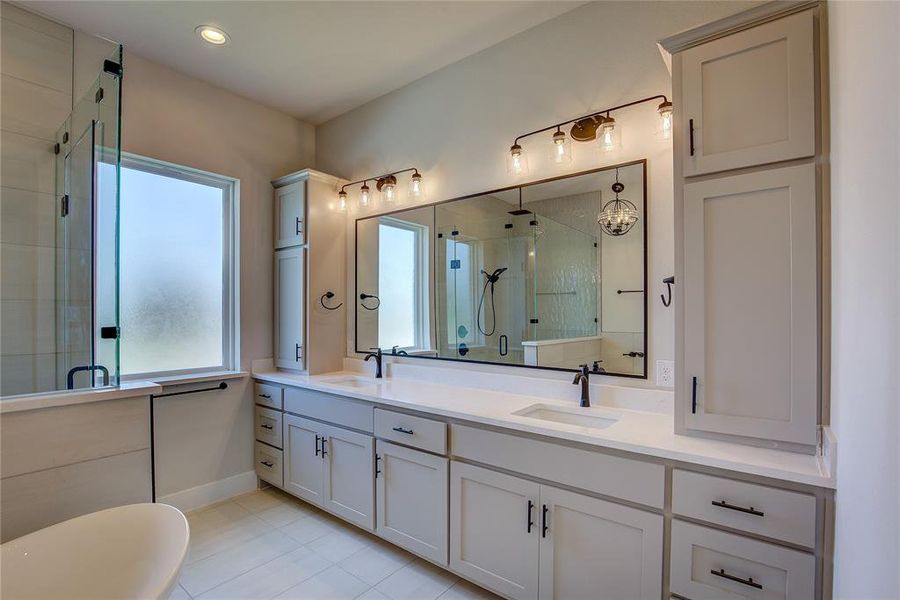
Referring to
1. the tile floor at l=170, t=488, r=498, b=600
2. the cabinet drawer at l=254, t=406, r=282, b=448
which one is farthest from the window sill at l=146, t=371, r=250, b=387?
the tile floor at l=170, t=488, r=498, b=600

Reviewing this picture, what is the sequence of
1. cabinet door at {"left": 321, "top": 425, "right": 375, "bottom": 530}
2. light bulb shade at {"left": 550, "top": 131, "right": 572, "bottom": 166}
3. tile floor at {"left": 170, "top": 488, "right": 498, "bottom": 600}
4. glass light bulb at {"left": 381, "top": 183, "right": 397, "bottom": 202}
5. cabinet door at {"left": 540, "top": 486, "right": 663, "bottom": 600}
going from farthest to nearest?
glass light bulb at {"left": 381, "top": 183, "right": 397, "bottom": 202} < cabinet door at {"left": 321, "top": 425, "right": 375, "bottom": 530} < light bulb shade at {"left": 550, "top": 131, "right": 572, "bottom": 166} < tile floor at {"left": 170, "top": 488, "right": 498, "bottom": 600} < cabinet door at {"left": 540, "top": 486, "right": 663, "bottom": 600}

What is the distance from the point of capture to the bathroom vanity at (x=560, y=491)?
130 centimetres

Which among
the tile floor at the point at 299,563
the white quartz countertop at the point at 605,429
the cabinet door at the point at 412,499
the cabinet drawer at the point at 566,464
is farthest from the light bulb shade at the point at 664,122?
the tile floor at the point at 299,563

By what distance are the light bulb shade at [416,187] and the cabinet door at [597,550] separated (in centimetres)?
204

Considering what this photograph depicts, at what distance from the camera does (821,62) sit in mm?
1354

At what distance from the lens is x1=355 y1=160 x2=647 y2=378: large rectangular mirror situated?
81.6 inches

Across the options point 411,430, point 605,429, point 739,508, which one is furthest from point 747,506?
point 411,430

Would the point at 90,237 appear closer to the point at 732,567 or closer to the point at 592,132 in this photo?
the point at 592,132

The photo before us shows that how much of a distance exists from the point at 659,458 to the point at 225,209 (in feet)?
10.7

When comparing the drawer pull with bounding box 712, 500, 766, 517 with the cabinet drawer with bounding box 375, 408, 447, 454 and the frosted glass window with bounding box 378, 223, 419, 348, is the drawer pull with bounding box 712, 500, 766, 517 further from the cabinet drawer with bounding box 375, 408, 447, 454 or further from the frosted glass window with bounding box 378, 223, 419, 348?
the frosted glass window with bounding box 378, 223, 419, 348

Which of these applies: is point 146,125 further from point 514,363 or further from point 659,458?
point 659,458

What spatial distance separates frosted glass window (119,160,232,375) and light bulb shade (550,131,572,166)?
2.45 metres

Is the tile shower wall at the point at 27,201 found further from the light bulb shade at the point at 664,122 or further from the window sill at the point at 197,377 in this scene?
the light bulb shade at the point at 664,122

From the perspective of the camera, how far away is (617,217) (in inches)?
82.3
